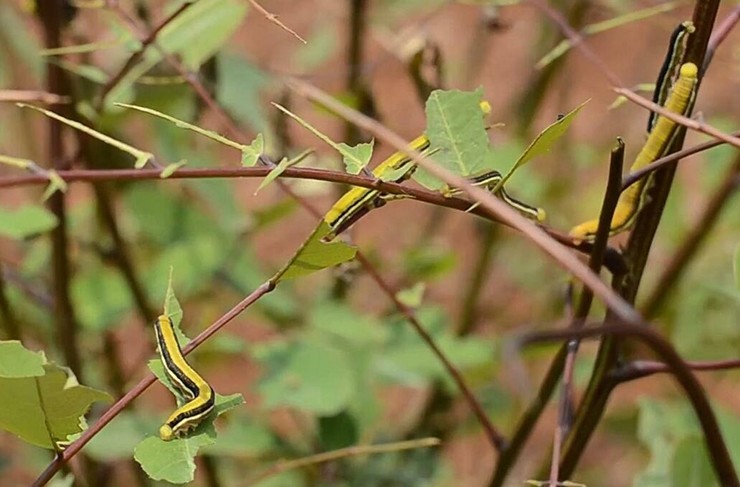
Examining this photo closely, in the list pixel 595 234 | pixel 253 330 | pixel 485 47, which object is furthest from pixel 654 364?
pixel 253 330

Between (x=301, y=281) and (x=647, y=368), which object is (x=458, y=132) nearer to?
(x=647, y=368)

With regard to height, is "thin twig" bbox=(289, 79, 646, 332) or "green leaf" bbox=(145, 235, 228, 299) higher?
"green leaf" bbox=(145, 235, 228, 299)

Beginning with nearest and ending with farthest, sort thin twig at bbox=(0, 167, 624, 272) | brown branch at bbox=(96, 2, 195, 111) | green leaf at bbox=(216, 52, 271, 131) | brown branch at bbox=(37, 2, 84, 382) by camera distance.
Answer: thin twig at bbox=(0, 167, 624, 272)
brown branch at bbox=(96, 2, 195, 111)
brown branch at bbox=(37, 2, 84, 382)
green leaf at bbox=(216, 52, 271, 131)

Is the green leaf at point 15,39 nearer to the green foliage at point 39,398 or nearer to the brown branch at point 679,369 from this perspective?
the green foliage at point 39,398

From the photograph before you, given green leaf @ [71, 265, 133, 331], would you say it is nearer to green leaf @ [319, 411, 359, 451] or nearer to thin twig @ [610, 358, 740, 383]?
green leaf @ [319, 411, 359, 451]

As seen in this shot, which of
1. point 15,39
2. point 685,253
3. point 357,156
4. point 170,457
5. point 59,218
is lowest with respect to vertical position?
point 170,457

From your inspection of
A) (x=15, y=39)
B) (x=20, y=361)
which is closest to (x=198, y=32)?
(x=20, y=361)

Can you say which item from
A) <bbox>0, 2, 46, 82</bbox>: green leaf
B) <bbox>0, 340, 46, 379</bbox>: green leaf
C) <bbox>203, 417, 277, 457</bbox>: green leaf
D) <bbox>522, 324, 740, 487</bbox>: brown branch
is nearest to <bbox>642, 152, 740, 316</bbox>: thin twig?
<bbox>203, 417, 277, 457</bbox>: green leaf

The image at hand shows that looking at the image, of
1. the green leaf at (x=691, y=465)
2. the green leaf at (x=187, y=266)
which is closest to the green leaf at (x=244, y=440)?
the green leaf at (x=187, y=266)
